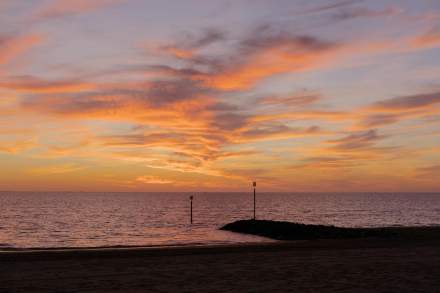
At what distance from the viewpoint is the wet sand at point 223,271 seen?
15633 millimetres

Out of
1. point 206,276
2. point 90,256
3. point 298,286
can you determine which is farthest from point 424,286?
point 90,256

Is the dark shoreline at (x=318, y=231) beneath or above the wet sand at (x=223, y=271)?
beneath

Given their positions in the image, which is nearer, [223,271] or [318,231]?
[223,271]

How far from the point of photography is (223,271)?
61.9 feet

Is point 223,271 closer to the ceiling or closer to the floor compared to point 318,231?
closer to the ceiling

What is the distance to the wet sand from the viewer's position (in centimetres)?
1563

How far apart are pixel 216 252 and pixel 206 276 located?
28.9ft

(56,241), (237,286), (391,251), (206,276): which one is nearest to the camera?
(237,286)

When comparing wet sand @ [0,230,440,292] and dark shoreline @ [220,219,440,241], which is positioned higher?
wet sand @ [0,230,440,292]

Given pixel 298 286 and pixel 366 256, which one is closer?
pixel 298 286

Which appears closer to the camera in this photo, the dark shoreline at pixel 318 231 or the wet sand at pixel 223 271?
the wet sand at pixel 223 271

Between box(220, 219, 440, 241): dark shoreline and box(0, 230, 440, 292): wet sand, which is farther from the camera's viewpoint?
box(220, 219, 440, 241): dark shoreline

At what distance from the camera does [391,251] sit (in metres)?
25.9

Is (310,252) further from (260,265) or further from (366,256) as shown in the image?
(260,265)
